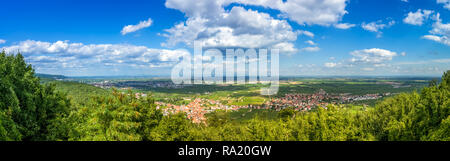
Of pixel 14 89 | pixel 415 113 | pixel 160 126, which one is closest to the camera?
pixel 14 89

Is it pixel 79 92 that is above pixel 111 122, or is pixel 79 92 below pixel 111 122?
below

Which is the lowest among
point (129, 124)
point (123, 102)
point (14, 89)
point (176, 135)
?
point (176, 135)

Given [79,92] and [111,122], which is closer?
[111,122]

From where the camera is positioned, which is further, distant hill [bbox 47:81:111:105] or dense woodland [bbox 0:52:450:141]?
distant hill [bbox 47:81:111:105]

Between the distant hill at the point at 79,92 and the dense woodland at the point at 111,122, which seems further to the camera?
the distant hill at the point at 79,92
